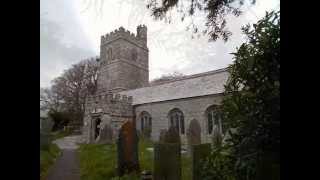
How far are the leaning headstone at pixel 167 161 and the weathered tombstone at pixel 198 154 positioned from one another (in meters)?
0.20

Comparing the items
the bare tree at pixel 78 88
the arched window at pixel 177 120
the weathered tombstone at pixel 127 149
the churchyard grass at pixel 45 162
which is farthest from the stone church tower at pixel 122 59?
the churchyard grass at pixel 45 162

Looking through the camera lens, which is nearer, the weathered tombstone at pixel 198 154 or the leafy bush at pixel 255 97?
the leafy bush at pixel 255 97

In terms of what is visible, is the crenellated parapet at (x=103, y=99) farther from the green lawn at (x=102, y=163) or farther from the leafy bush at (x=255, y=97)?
the leafy bush at (x=255, y=97)

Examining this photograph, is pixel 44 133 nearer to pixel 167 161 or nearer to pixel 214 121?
pixel 214 121

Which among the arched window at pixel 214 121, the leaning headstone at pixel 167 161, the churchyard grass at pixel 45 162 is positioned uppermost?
the arched window at pixel 214 121

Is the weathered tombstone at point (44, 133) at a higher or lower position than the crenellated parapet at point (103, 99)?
lower

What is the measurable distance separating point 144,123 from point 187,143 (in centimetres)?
149

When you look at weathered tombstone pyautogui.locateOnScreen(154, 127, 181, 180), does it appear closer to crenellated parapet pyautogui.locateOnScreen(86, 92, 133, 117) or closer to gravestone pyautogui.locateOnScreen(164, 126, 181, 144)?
gravestone pyautogui.locateOnScreen(164, 126, 181, 144)

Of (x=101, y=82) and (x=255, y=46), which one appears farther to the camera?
(x=101, y=82)

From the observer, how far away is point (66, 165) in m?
1.75

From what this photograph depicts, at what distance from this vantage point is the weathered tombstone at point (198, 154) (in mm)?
2428
